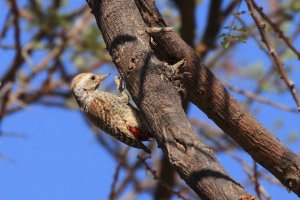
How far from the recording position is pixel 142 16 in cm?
A: 347

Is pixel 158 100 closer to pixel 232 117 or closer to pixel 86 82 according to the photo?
pixel 232 117

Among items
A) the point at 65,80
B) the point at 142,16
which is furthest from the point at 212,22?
the point at 142,16

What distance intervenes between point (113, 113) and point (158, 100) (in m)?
1.41

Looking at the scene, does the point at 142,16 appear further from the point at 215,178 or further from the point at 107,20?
the point at 215,178

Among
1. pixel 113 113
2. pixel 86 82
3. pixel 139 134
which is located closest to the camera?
pixel 139 134

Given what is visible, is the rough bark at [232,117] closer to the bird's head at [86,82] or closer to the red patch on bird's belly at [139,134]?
the red patch on bird's belly at [139,134]

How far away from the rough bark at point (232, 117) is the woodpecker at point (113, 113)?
80 cm

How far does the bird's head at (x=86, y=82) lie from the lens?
4965mm

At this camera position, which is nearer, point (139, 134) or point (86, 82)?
point (139, 134)

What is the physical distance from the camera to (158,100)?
2.93 metres

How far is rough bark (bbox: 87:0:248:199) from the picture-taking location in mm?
2629

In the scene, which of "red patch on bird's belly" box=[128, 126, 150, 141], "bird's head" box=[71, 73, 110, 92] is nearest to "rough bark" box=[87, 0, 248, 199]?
"red patch on bird's belly" box=[128, 126, 150, 141]

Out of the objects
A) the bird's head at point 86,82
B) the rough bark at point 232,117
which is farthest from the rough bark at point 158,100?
the bird's head at point 86,82

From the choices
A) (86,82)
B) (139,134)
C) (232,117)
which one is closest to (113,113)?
(139,134)
